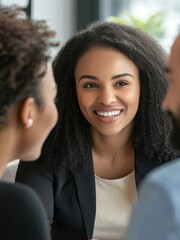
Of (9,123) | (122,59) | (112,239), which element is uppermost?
(122,59)

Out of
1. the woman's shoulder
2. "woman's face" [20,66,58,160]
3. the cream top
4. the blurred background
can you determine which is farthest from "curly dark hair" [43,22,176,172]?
the blurred background

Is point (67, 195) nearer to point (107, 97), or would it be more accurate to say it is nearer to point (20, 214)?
point (107, 97)

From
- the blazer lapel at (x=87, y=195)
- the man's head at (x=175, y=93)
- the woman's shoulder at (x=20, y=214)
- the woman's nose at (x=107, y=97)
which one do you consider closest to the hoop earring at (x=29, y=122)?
the woman's shoulder at (x=20, y=214)

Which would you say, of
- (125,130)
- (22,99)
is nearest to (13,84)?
(22,99)

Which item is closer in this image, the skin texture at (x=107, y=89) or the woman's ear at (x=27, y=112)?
the woman's ear at (x=27, y=112)

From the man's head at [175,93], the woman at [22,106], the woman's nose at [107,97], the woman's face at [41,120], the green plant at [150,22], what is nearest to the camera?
the man's head at [175,93]

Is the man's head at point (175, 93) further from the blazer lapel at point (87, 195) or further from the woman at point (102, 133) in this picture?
the blazer lapel at point (87, 195)

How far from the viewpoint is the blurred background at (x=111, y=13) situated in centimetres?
377

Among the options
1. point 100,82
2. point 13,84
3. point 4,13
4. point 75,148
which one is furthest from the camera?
point 75,148

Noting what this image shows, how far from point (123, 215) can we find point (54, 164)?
1.04 feet

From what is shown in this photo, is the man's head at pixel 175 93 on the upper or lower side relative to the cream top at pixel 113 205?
upper

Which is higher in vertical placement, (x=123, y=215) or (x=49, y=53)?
(x=49, y=53)

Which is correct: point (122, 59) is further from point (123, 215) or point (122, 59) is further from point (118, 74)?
point (123, 215)

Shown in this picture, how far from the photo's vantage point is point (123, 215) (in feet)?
6.91
